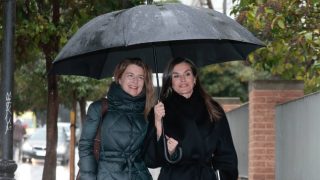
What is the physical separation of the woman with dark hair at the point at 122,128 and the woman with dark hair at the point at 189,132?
0.34 ft

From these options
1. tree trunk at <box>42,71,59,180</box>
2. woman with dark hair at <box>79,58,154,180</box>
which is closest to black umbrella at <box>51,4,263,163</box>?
woman with dark hair at <box>79,58,154,180</box>

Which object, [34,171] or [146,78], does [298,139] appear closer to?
[146,78]

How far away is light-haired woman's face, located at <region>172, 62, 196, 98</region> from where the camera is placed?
593 centimetres

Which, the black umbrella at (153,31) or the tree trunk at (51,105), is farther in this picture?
the tree trunk at (51,105)

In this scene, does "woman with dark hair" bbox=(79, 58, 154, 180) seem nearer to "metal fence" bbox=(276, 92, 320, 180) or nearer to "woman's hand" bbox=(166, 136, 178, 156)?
"woman's hand" bbox=(166, 136, 178, 156)

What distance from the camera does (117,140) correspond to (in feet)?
19.2

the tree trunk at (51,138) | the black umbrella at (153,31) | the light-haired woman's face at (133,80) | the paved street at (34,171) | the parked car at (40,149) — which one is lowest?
the paved street at (34,171)

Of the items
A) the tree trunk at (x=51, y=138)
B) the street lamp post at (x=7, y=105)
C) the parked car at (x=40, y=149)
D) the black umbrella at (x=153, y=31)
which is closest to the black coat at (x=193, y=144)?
the black umbrella at (x=153, y=31)

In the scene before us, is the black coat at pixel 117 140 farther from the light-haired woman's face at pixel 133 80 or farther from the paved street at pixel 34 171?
the paved street at pixel 34 171

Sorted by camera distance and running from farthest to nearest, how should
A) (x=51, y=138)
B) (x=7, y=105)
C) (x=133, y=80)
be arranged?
1. (x=51, y=138)
2. (x=7, y=105)
3. (x=133, y=80)

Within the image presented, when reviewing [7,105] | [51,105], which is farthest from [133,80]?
[51,105]

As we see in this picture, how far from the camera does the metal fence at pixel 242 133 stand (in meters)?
13.4

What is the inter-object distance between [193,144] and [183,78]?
0.54 m

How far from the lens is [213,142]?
228 inches
